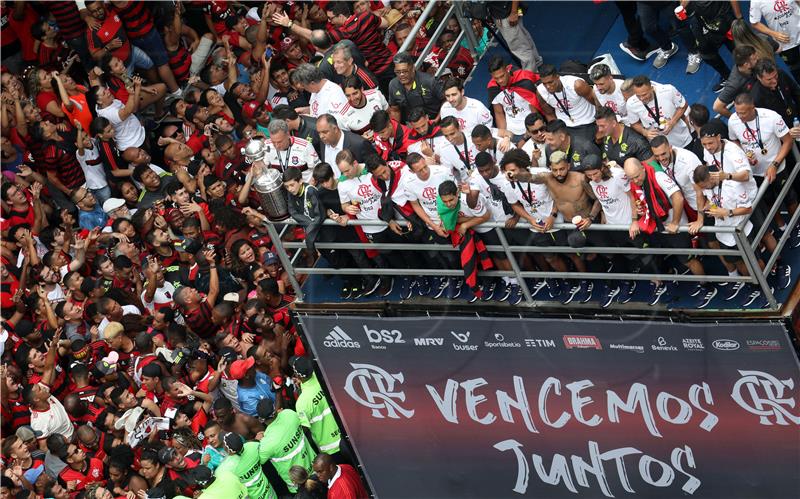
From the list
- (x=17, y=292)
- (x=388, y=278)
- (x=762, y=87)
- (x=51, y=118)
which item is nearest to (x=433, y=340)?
(x=388, y=278)

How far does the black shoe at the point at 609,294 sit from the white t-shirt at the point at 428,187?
1.60 metres

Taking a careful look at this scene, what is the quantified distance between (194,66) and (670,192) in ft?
24.6

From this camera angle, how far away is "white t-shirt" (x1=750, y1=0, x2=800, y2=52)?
13.0m

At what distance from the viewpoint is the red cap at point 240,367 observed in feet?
46.9

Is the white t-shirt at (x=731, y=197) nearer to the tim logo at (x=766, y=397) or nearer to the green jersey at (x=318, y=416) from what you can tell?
the tim logo at (x=766, y=397)

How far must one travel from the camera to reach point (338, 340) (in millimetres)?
13844

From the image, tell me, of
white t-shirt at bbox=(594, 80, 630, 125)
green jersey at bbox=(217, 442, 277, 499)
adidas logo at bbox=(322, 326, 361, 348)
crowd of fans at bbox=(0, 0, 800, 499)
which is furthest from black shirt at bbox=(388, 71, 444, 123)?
green jersey at bbox=(217, 442, 277, 499)

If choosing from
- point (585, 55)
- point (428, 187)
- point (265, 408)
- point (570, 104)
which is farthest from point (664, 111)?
point (265, 408)

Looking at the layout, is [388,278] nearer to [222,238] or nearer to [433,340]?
[433,340]

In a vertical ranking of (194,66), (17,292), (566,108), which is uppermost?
(566,108)

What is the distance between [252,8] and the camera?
1798cm

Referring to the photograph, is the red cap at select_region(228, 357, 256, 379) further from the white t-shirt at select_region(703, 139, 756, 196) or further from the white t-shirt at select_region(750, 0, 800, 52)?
the white t-shirt at select_region(750, 0, 800, 52)

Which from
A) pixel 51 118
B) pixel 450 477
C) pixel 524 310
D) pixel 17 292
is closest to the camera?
pixel 524 310

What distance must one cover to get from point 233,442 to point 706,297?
4412mm
